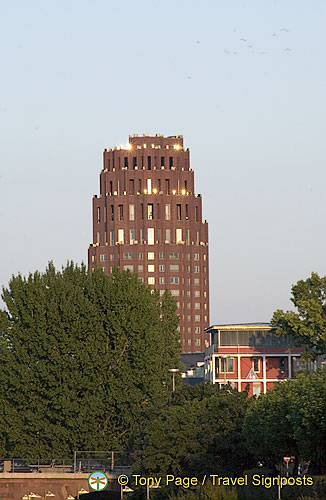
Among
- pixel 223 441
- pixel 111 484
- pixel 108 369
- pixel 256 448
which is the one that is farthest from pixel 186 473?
pixel 108 369

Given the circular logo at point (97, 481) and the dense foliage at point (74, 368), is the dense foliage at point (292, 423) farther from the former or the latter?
the dense foliage at point (74, 368)

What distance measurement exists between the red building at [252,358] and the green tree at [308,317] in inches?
1257

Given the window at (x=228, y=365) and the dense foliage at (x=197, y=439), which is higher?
the window at (x=228, y=365)

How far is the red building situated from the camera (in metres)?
162

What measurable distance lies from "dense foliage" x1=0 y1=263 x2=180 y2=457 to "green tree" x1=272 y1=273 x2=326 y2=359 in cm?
1487

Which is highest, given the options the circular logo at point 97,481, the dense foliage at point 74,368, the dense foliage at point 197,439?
the dense foliage at point 74,368

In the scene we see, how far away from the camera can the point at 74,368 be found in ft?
379

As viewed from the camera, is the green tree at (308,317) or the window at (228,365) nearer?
the green tree at (308,317)

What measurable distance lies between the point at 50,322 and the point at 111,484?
57.9 ft

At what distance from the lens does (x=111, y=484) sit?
110 metres

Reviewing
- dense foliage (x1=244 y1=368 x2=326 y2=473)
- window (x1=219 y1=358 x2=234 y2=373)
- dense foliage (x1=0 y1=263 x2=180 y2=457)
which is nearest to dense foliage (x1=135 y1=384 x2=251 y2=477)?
dense foliage (x1=244 y1=368 x2=326 y2=473)

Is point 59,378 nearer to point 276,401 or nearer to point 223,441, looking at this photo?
point 223,441

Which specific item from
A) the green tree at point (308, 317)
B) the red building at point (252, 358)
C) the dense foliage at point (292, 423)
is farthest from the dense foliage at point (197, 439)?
the red building at point (252, 358)

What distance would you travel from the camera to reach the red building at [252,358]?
16238 centimetres
